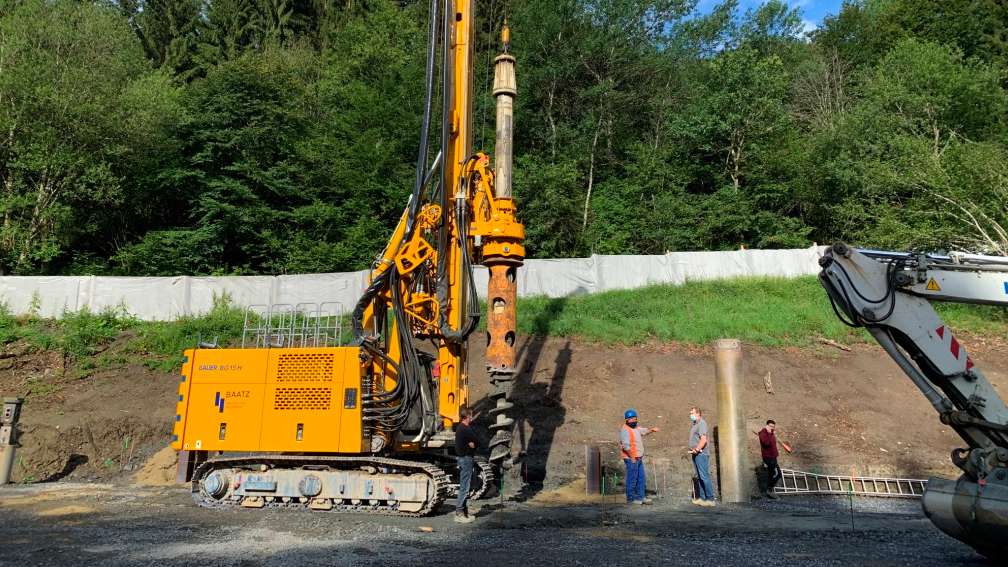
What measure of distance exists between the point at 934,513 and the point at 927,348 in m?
1.64

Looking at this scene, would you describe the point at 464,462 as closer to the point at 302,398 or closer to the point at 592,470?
the point at 302,398

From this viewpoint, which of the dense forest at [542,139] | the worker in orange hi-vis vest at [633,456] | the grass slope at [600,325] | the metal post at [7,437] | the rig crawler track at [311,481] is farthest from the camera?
the dense forest at [542,139]

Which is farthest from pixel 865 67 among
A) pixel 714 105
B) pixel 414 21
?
pixel 414 21

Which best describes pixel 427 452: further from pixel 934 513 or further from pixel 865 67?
pixel 865 67

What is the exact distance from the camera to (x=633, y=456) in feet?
38.5

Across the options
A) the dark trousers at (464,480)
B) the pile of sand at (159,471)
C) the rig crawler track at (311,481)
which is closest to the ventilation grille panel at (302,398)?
the rig crawler track at (311,481)

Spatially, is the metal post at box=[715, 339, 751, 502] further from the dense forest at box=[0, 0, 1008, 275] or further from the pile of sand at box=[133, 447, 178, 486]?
the dense forest at box=[0, 0, 1008, 275]

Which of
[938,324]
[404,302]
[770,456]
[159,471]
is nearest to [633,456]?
[770,456]

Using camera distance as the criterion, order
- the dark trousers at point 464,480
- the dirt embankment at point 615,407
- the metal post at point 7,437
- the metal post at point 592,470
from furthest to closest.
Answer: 1. the dirt embankment at point 615,407
2. the metal post at point 7,437
3. the metal post at point 592,470
4. the dark trousers at point 464,480

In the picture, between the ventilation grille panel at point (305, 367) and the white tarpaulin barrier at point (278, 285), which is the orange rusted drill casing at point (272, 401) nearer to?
the ventilation grille panel at point (305, 367)

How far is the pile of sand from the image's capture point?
14531 millimetres

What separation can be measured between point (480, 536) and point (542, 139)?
28.9 m

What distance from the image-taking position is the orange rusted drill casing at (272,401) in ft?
34.0

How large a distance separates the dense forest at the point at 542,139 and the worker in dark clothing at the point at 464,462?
18.3 meters
